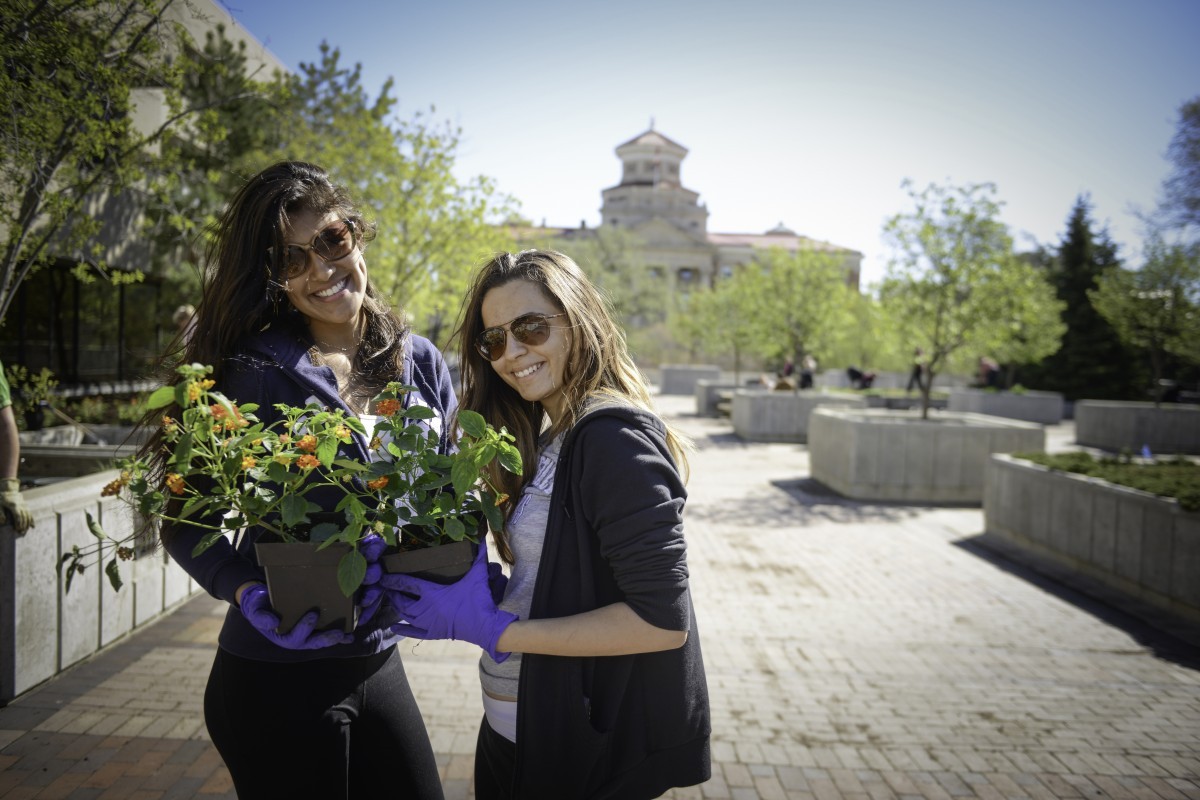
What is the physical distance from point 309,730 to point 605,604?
2.28ft

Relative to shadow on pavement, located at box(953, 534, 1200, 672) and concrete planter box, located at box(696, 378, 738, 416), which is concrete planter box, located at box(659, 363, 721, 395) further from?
shadow on pavement, located at box(953, 534, 1200, 672)

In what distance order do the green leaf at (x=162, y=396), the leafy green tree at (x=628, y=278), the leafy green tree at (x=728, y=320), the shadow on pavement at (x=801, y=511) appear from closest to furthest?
the green leaf at (x=162, y=396), the shadow on pavement at (x=801, y=511), the leafy green tree at (x=728, y=320), the leafy green tree at (x=628, y=278)

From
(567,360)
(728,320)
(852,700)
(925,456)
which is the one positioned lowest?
(852,700)

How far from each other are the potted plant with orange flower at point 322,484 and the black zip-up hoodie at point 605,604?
16 centimetres

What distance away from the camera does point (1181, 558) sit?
217 inches

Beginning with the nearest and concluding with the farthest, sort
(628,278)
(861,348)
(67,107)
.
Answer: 1. (67,107)
2. (861,348)
3. (628,278)

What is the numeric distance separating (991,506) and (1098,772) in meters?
5.26

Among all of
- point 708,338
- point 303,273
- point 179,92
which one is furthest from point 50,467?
point 708,338

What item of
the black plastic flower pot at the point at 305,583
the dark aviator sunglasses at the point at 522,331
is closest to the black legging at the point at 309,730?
the black plastic flower pot at the point at 305,583

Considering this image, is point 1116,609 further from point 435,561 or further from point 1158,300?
point 1158,300

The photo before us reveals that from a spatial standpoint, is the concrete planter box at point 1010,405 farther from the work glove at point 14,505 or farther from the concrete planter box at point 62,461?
the work glove at point 14,505

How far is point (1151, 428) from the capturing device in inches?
690

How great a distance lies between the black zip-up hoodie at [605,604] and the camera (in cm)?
141

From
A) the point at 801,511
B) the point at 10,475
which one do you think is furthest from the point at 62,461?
the point at 801,511
